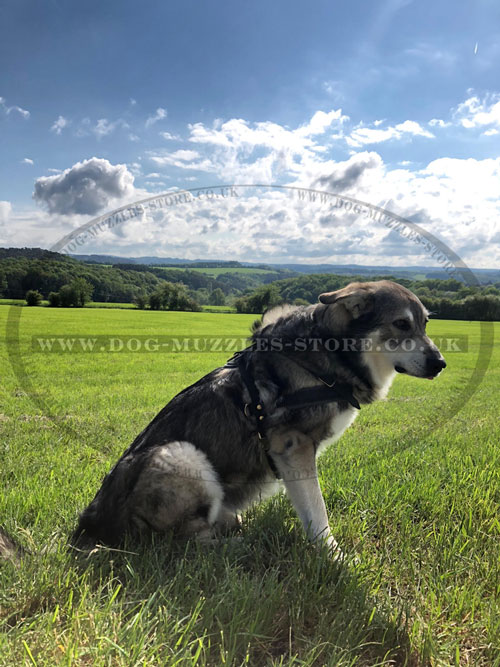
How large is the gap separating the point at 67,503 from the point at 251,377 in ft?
7.44

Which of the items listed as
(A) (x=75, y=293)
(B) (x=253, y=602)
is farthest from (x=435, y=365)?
(A) (x=75, y=293)

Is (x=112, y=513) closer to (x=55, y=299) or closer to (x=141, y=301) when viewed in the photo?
(x=141, y=301)

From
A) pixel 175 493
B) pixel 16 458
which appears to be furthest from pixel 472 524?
pixel 16 458

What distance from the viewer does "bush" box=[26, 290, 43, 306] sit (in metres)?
4.92

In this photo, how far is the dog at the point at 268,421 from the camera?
126 inches

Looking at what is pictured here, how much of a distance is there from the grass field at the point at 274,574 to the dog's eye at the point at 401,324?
0.62m

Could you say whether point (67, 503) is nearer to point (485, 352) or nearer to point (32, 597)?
point (32, 597)

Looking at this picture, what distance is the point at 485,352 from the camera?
5.87 m

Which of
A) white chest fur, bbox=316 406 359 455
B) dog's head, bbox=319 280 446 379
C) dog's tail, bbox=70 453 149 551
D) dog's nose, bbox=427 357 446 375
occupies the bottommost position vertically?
dog's tail, bbox=70 453 149 551

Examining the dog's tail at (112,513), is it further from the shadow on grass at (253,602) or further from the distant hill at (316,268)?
the distant hill at (316,268)

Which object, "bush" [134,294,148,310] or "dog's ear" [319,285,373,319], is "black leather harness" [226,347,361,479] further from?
"bush" [134,294,148,310]

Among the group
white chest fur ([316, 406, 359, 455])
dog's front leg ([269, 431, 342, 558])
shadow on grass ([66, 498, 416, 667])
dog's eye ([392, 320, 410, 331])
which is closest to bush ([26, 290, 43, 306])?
shadow on grass ([66, 498, 416, 667])

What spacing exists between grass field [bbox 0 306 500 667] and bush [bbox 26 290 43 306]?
0.75 feet

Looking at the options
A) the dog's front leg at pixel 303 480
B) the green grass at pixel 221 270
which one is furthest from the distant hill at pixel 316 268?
the dog's front leg at pixel 303 480
